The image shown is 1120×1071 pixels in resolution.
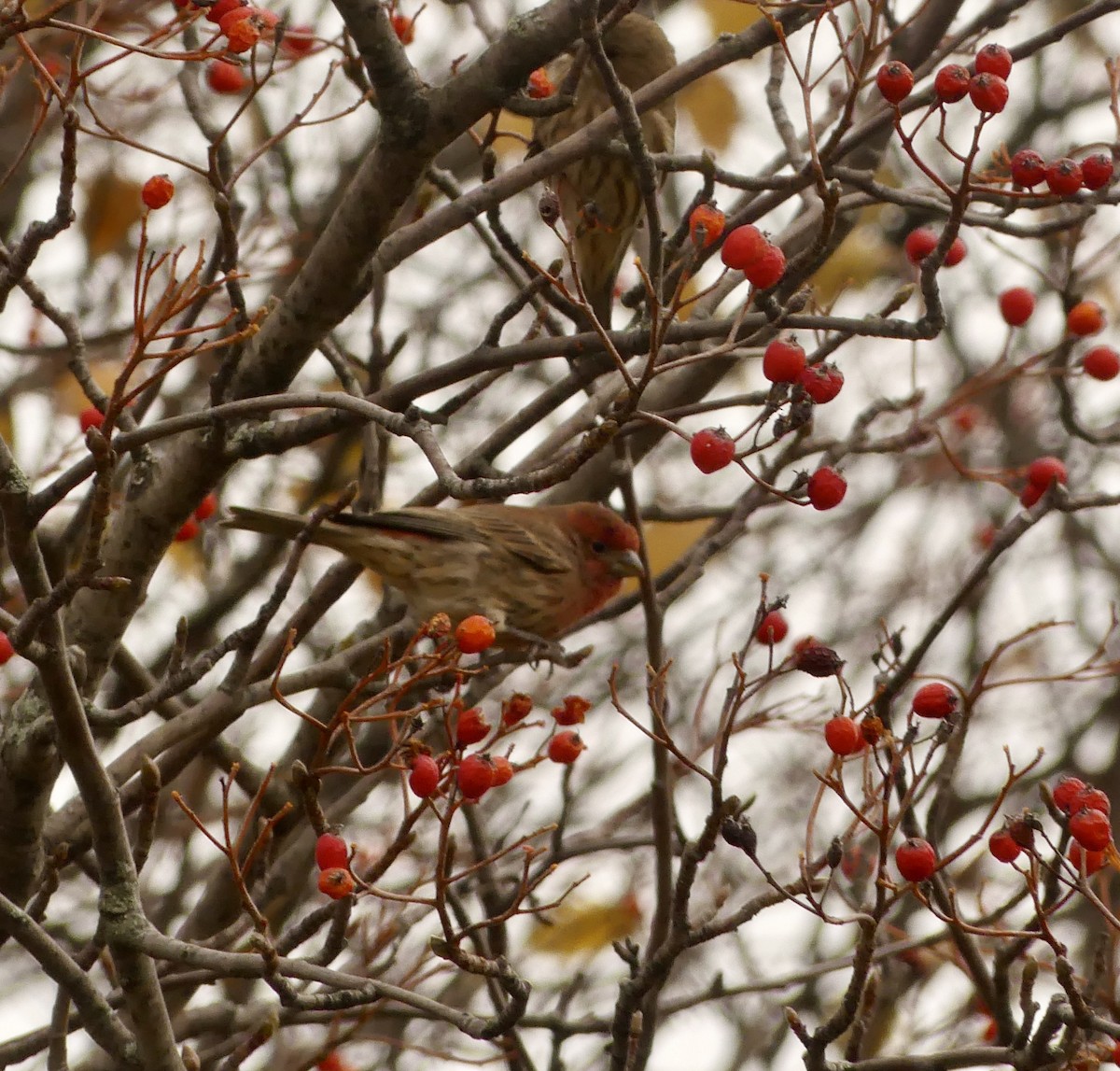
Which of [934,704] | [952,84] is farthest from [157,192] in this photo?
[934,704]

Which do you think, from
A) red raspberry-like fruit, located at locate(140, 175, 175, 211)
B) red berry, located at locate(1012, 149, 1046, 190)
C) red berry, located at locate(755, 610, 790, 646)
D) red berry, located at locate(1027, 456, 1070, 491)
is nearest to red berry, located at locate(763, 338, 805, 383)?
red berry, located at locate(1012, 149, 1046, 190)

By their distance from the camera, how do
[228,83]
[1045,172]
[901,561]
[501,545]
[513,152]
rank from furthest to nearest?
[901,561] → [513,152] → [501,545] → [228,83] → [1045,172]

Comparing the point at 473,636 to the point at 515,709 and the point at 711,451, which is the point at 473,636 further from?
the point at 711,451

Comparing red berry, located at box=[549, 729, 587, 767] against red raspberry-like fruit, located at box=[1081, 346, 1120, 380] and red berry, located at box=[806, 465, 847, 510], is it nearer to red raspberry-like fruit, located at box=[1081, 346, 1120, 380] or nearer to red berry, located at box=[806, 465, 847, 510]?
red berry, located at box=[806, 465, 847, 510]

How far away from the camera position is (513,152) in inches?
377

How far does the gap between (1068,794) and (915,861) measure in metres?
0.46

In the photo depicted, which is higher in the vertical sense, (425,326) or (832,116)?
(425,326)

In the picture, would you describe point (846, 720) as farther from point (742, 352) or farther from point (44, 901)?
point (44, 901)

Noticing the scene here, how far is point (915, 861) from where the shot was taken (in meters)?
3.62

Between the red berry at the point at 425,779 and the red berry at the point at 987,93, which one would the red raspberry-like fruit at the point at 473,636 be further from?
the red berry at the point at 987,93

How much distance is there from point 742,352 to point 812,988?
5.70 m

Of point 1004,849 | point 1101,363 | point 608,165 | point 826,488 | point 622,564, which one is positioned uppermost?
point 608,165

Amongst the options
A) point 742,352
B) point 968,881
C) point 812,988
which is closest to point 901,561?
point 968,881

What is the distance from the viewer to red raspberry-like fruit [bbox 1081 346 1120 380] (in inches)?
231
